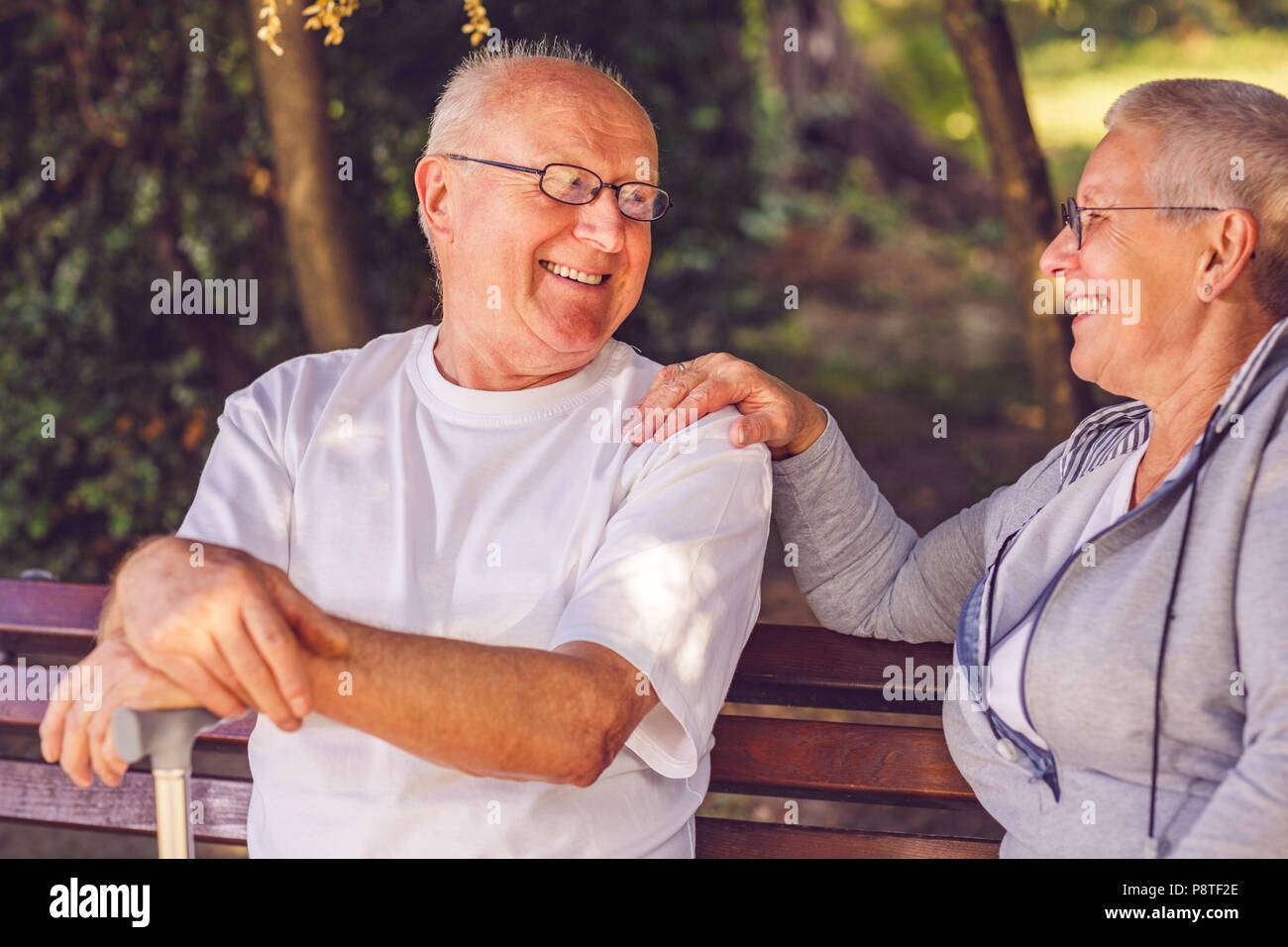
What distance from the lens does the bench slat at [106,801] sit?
2.59 m

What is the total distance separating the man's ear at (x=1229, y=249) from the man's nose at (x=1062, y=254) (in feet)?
0.77

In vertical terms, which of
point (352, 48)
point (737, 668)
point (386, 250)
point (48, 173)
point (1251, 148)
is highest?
point (352, 48)

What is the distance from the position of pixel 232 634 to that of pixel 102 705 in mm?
298

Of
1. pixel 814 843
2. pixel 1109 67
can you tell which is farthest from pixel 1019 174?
pixel 1109 67

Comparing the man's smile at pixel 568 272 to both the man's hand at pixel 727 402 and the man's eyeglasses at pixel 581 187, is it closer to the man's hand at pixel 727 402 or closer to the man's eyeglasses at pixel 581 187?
the man's eyeglasses at pixel 581 187

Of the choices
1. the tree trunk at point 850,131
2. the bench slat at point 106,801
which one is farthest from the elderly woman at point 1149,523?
the tree trunk at point 850,131

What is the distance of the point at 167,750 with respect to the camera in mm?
1577

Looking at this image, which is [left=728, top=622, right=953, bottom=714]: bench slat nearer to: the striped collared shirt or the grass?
the striped collared shirt

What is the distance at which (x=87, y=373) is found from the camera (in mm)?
5039

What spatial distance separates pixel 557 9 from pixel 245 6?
3.68 feet

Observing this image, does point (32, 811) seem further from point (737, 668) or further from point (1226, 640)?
point (1226, 640)

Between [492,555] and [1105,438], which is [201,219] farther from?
[1105,438]

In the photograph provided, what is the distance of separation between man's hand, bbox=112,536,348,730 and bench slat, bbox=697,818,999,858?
1.02m

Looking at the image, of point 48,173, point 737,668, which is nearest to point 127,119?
point 48,173
